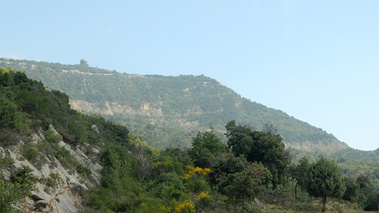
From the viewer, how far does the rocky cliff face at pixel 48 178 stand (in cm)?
1731

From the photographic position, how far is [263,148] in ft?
141

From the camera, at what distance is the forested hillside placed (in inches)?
744

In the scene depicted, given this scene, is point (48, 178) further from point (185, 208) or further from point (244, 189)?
point (244, 189)

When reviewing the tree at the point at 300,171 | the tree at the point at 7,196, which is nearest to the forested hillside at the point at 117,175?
the tree at the point at 7,196

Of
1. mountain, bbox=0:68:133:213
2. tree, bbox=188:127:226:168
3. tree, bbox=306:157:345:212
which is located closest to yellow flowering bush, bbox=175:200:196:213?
mountain, bbox=0:68:133:213

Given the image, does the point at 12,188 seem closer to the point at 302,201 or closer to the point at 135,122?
the point at 302,201

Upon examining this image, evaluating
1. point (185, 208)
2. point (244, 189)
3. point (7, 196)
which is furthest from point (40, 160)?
point (244, 189)

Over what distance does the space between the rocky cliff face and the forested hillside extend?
0.05 meters

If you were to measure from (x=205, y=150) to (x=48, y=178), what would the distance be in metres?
31.0

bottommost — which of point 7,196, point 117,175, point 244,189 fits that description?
point 117,175

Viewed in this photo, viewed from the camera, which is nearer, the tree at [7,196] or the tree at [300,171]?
the tree at [7,196]

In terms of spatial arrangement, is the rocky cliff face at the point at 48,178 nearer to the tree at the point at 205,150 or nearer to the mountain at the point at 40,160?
the mountain at the point at 40,160

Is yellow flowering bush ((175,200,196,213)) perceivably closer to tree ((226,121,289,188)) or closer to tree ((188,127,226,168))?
tree ((226,121,289,188))

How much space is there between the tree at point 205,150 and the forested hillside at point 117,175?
0.71 feet
